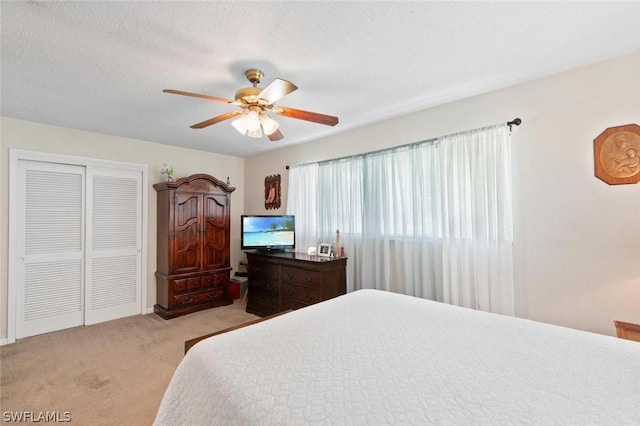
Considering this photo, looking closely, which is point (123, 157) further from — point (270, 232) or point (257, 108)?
point (257, 108)

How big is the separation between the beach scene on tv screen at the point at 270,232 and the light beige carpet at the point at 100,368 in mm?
1073

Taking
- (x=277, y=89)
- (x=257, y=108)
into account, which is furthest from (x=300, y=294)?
(x=277, y=89)

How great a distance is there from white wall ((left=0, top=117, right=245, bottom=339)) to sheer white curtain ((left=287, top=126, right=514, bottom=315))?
2.03 m

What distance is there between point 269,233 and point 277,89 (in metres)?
2.61

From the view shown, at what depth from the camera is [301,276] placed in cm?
336

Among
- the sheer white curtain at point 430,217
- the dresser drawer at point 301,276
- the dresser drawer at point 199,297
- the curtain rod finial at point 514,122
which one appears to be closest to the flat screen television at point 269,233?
the sheer white curtain at point 430,217

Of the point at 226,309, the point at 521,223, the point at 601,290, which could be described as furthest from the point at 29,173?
the point at 601,290

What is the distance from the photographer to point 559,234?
2.16 metres

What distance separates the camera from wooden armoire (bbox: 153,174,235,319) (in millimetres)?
3885

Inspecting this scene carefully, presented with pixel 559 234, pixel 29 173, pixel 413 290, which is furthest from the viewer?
pixel 29 173

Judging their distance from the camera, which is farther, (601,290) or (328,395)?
(601,290)

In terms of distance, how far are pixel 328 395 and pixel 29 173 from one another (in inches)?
166

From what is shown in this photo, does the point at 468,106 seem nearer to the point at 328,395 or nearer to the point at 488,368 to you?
the point at 488,368

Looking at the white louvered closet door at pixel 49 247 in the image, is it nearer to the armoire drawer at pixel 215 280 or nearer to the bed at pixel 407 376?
the armoire drawer at pixel 215 280
